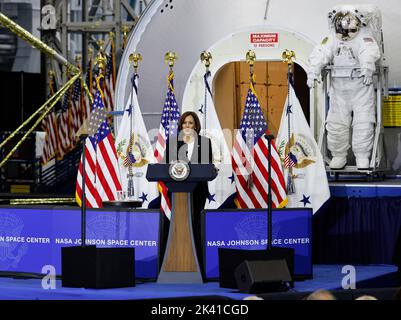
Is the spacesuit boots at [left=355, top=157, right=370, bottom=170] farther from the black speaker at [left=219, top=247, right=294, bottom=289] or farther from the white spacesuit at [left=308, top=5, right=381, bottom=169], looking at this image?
the black speaker at [left=219, top=247, right=294, bottom=289]

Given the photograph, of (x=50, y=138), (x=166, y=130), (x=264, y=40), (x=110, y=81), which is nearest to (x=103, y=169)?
(x=166, y=130)

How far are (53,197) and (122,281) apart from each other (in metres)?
6.56

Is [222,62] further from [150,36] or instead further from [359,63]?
[359,63]

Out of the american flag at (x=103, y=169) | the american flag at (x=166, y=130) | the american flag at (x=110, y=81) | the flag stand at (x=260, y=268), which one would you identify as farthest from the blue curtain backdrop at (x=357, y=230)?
the american flag at (x=110, y=81)

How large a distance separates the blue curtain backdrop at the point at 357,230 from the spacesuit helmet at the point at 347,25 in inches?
77.2

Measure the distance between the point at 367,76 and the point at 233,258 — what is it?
3950mm

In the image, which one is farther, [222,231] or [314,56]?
[314,56]

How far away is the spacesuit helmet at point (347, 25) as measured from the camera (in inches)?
539

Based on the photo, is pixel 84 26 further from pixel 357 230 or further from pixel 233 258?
pixel 233 258

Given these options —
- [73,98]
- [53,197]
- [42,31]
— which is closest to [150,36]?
[53,197]

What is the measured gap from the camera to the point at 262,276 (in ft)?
31.7

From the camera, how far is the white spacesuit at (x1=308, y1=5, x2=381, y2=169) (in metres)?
13.7

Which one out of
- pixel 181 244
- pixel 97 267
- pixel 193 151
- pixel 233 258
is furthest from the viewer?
pixel 193 151

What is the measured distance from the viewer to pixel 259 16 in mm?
15555
